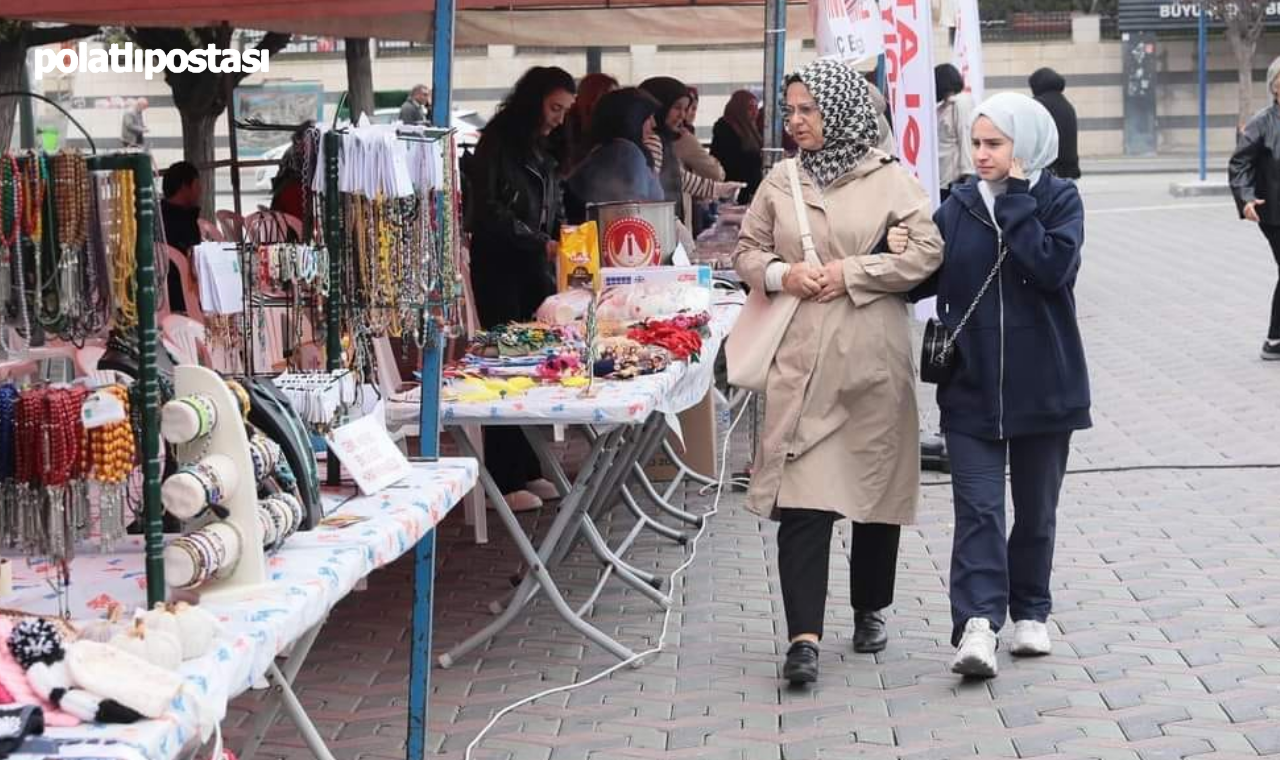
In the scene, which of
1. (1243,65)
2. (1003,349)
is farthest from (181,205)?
(1243,65)

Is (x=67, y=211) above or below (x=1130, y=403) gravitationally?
above

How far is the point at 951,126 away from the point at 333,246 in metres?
8.61

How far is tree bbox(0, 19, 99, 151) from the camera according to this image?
10.5 metres

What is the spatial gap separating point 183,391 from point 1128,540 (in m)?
4.66

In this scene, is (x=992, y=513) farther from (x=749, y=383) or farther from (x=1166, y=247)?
(x=1166, y=247)

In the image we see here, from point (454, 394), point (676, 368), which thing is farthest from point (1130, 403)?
point (454, 394)

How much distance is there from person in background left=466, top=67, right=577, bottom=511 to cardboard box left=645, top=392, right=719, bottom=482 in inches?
26.5

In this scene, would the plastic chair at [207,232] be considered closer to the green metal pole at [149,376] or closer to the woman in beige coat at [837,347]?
the woman in beige coat at [837,347]

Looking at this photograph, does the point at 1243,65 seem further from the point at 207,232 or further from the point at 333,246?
the point at 333,246

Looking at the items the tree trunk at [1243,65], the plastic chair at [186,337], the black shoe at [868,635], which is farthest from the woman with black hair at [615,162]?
the tree trunk at [1243,65]

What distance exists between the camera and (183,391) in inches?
132

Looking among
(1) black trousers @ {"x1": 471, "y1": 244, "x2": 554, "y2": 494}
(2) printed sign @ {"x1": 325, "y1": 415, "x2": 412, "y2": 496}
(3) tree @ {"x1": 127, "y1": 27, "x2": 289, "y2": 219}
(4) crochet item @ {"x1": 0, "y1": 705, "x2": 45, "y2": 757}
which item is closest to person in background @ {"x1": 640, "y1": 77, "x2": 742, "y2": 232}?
(1) black trousers @ {"x1": 471, "y1": 244, "x2": 554, "y2": 494}

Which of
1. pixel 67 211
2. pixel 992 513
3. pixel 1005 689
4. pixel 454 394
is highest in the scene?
pixel 67 211

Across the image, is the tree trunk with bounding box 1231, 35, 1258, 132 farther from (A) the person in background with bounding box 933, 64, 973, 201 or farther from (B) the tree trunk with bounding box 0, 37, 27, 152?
(B) the tree trunk with bounding box 0, 37, 27, 152
